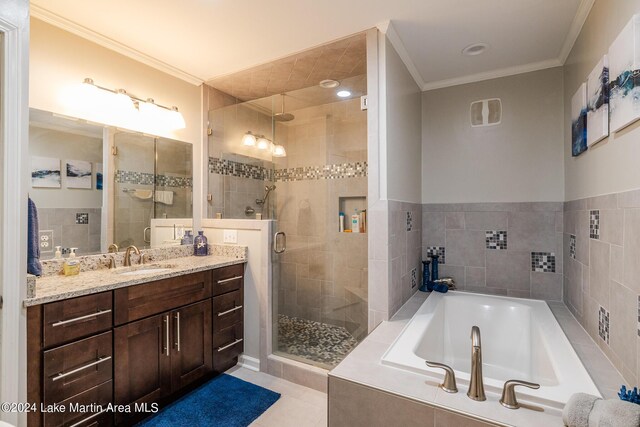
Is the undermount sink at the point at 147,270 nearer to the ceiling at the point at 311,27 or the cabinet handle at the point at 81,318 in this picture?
the cabinet handle at the point at 81,318

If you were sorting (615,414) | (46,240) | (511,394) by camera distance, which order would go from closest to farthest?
(615,414)
(511,394)
(46,240)

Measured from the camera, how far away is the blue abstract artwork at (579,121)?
6.08ft

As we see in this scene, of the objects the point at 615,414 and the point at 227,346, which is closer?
the point at 615,414

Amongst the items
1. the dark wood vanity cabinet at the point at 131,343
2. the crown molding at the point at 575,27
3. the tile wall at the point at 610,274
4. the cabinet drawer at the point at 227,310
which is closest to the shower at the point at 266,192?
the dark wood vanity cabinet at the point at 131,343

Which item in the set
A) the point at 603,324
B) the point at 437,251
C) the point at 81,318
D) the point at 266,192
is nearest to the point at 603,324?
the point at 603,324

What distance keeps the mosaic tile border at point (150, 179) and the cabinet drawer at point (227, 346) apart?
130 cm

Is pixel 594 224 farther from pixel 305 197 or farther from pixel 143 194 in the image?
pixel 143 194

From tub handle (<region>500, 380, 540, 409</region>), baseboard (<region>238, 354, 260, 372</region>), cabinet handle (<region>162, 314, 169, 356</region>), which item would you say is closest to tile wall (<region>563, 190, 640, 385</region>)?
tub handle (<region>500, 380, 540, 409</region>)

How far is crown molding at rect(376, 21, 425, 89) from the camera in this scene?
1.96m

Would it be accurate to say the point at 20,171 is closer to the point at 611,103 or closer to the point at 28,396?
the point at 28,396

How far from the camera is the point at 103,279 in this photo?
1.74 meters

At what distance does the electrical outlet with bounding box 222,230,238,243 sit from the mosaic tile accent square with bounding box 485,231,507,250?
7.30ft

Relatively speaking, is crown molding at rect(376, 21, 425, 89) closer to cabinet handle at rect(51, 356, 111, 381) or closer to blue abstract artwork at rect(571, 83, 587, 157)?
blue abstract artwork at rect(571, 83, 587, 157)

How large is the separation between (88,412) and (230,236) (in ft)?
4.70
